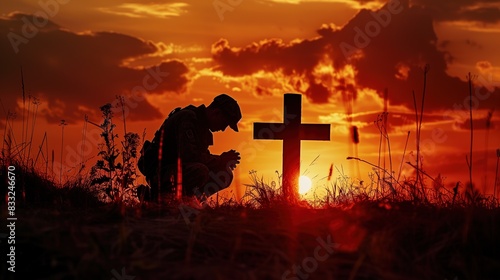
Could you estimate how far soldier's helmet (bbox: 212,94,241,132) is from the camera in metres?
11.7

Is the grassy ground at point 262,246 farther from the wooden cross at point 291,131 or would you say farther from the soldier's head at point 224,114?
the wooden cross at point 291,131

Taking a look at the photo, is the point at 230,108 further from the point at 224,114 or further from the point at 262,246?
the point at 262,246

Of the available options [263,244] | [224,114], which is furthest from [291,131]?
[263,244]

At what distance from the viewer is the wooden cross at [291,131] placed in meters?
13.1

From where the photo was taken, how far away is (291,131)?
1330cm

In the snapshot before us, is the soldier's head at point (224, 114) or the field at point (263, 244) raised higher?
the soldier's head at point (224, 114)

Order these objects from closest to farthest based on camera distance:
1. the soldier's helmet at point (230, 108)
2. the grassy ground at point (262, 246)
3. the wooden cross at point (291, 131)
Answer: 1. the grassy ground at point (262, 246)
2. the soldier's helmet at point (230, 108)
3. the wooden cross at point (291, 131)

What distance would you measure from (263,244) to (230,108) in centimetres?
567

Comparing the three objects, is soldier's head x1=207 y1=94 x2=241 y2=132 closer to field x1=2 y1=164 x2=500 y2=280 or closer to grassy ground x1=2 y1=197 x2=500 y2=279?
field x1=2 y1=164 x2=500 y2=280

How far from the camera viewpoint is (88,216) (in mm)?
7223

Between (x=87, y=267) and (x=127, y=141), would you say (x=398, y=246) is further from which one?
(x=127, y=141)

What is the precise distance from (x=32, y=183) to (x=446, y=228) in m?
6.75

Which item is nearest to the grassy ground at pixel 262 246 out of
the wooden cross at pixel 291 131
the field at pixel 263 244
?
the field at pixel 263 244

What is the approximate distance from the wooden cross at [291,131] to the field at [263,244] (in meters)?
5.44
